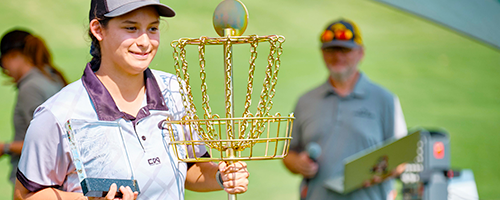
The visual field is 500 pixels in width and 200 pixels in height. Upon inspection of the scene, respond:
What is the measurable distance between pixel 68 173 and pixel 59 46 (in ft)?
6.82

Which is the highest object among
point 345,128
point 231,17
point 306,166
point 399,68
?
point 231,17

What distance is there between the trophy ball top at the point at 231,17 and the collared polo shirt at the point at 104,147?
329 millimetres

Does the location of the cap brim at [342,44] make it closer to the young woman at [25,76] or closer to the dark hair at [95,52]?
the young woman at [25,76]

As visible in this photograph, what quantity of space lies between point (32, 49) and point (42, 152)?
1.57 metres

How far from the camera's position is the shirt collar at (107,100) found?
1.23 m

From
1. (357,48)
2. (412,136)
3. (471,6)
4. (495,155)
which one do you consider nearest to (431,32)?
(471,6)

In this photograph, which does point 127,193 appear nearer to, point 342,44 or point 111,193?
point 111,193

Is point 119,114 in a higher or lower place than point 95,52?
lower

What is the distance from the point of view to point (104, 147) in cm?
117

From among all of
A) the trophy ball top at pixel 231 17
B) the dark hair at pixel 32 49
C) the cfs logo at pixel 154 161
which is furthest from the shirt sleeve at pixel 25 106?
the trophy ball top at pixel 231 17

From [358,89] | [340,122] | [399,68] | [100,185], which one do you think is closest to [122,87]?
[100,185]

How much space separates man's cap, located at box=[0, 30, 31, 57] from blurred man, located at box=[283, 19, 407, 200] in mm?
1494

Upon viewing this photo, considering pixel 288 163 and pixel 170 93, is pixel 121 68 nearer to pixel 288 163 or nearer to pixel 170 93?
pixel 170 93

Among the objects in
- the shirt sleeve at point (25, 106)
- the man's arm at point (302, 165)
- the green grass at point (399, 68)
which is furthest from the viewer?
the green grass at point (399, 68)
